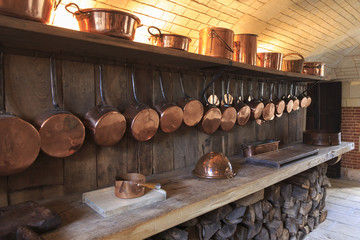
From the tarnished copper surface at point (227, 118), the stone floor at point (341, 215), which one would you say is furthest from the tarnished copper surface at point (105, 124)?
the stone floor at point (341, 215)

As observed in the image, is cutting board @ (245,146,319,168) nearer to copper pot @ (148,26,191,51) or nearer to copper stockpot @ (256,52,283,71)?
copper stockpot @ (256,52,283,71)

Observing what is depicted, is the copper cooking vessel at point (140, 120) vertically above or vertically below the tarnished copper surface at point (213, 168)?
above

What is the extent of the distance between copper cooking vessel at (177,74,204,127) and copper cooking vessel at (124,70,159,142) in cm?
31

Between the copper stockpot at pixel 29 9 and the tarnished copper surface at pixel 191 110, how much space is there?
1122 millimetres

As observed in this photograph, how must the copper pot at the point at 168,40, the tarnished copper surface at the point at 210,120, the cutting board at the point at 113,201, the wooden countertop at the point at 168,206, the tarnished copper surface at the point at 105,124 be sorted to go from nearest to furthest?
the wooden countertop at the point at 168,206 → the cutting board at the point at 113,201 → the tarnished copper surface at the point at 105,124 → the copper pot at the point at 168,40 → the tarnished copper surface at the point at 210,120

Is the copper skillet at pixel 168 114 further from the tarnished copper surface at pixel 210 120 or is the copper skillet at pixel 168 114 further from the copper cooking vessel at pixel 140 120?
the tarnished copper surface at pixel 210 120

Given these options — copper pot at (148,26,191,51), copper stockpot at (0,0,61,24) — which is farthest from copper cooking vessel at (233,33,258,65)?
copper stockpot at (0,0,61,24)

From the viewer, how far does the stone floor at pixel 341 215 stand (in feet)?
9.49

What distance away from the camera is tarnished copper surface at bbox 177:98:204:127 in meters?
2.06

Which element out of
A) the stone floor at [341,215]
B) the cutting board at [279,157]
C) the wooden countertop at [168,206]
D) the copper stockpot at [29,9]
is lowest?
the stone floor at [341,215]

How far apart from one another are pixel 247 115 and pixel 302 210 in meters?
1.18

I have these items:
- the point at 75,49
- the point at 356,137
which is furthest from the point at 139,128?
the point at 356,137

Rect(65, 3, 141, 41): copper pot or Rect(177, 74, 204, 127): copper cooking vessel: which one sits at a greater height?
Rect(65, 3, 141, 41): copper pot

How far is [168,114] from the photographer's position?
1915 millimetres
